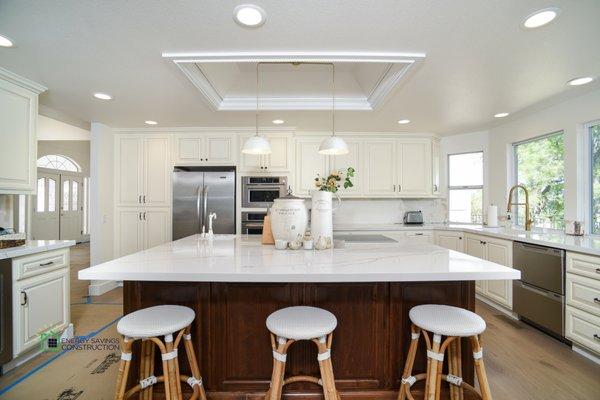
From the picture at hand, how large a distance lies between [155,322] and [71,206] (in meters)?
8.95

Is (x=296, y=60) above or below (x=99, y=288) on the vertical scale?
above

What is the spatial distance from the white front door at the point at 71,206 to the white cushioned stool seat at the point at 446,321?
9517mm

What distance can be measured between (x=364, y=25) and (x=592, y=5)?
1.22 m

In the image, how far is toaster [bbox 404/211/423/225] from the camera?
4.15 meters

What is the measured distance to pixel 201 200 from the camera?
361 cm

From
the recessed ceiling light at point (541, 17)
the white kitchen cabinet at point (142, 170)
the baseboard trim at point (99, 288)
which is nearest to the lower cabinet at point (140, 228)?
the white kitchen cabinet at point (142, 170)

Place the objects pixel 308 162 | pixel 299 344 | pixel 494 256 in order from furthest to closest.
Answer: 1. pixel 308 162
2. pixel 494 256
3. pixel 299 344

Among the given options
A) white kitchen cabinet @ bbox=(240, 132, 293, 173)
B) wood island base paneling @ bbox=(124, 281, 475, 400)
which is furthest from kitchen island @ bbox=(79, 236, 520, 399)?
white kitchen cabinet @ bbox=(240, 132, 293, 173)

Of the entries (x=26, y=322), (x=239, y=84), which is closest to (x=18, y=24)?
(x=239, y=84)

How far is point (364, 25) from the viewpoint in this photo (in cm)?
161

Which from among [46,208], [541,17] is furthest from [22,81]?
[46,208]

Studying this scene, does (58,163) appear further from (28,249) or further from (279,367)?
(279,367)

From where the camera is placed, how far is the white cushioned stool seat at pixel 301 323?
1213 mm

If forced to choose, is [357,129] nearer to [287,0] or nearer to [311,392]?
[287,0]
